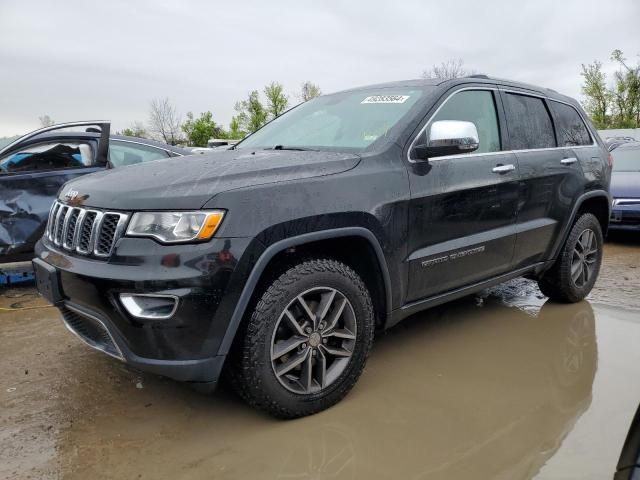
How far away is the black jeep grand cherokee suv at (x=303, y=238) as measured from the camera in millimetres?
2180

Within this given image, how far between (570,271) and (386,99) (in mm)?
2228

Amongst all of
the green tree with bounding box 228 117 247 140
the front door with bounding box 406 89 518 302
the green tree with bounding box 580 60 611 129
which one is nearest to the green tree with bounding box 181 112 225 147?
the green tree with bounding box 228 117 247 140

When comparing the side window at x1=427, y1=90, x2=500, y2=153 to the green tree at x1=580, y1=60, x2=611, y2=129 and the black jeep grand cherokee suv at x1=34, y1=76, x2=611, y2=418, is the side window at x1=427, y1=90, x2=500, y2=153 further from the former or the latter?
the green tree at x1=580, y1=60, x2=611, y2=129

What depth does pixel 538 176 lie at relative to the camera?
370 centimetres

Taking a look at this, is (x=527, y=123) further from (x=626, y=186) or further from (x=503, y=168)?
(x=626, y=186)

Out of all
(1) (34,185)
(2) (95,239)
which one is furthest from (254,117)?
(2) (95,239)

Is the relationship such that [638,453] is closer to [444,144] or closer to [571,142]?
[444,144]

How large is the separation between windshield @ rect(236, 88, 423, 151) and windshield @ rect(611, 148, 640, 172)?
21.8ft

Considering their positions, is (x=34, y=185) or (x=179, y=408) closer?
(x=179, y=408)

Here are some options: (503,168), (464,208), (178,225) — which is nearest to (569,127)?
(503,168)

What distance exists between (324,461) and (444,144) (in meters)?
1.74

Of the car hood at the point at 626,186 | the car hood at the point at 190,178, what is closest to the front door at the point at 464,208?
the car hood at the point at 190,178

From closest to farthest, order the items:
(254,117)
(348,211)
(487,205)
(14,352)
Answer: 1. (348,211)
2. (487,205)
3. (14,352)
4. (254,117)

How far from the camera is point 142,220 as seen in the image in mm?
2201
